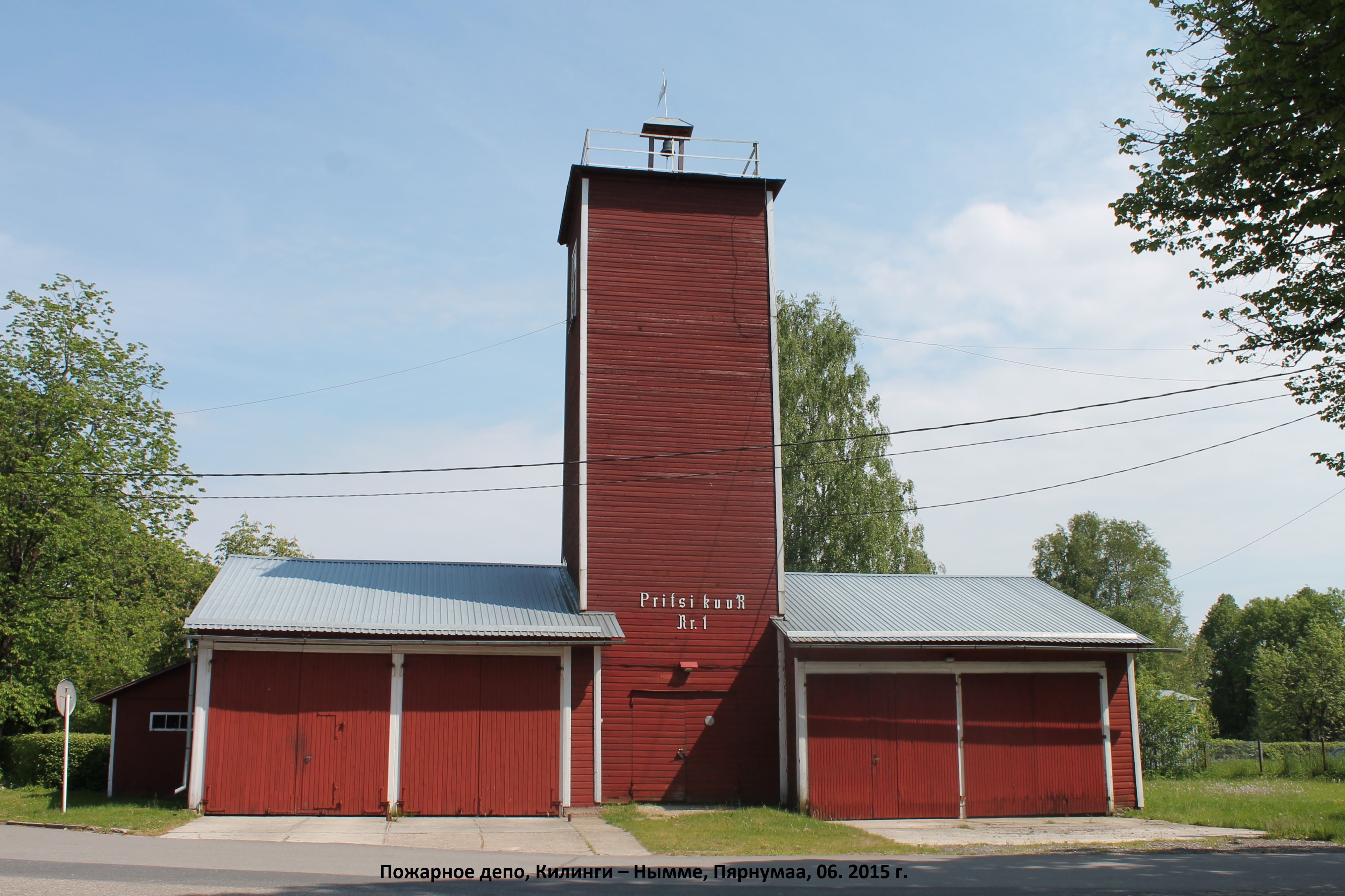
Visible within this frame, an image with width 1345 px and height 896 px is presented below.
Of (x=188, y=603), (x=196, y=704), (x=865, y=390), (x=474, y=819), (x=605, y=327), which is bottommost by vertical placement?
(x=474, y=819)

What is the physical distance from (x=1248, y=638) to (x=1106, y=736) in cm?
6448

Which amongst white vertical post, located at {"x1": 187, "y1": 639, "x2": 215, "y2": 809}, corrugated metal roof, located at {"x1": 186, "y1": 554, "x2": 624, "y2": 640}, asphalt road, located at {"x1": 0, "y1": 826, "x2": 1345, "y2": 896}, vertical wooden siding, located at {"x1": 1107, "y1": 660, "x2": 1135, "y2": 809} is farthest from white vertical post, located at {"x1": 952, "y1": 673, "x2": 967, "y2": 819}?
white vertical post, located at {"x1": 187, "y1": 639, "x2": 215, "y2": 809}

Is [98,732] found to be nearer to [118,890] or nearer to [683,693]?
[683,693]

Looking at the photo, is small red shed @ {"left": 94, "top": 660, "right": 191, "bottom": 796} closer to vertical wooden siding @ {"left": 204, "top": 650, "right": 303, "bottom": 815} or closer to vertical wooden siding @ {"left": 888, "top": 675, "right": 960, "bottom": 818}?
vertical wooden siding @ {"left": 204, "top": 650, "right": 303, "bottom": 815}

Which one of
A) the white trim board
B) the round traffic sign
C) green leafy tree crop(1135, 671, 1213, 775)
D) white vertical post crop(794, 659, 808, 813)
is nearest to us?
the white trim board

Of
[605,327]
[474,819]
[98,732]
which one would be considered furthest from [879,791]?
[98,732]

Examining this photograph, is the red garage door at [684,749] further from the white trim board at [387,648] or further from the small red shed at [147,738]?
the small red shed at [147,738]

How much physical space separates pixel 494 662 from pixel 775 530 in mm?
6162

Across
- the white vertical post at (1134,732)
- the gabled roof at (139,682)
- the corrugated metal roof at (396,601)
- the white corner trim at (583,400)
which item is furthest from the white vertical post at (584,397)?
the white vertical post at (1134,732)

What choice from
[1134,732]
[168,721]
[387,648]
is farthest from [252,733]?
[1134,732]

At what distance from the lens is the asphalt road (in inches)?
422

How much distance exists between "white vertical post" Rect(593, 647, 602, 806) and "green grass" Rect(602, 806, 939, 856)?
45 cm

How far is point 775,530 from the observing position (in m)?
20.8

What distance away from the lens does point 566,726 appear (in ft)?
61.1
